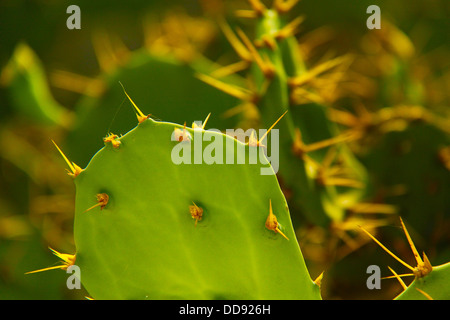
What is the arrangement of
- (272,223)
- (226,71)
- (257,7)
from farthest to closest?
(226,71) < (257,7) < (272,223)

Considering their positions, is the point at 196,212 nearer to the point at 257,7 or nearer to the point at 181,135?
the point at 181,135

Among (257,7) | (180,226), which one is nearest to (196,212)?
(180,226)

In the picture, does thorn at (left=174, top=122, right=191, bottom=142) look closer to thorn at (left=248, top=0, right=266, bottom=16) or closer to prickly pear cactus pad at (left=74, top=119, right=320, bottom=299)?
prickly pear cactus pad at (left=74, top=119, right=320, bottom=299)

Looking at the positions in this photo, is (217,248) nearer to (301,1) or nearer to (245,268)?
(245,268)

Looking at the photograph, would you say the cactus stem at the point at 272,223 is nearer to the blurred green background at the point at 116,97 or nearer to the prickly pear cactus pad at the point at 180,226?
the prickly pear cactus pad at the point at 180,226

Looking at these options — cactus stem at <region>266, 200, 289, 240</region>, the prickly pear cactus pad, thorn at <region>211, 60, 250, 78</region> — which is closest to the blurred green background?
thorn at <region>211, 60, 250, 78</region>
